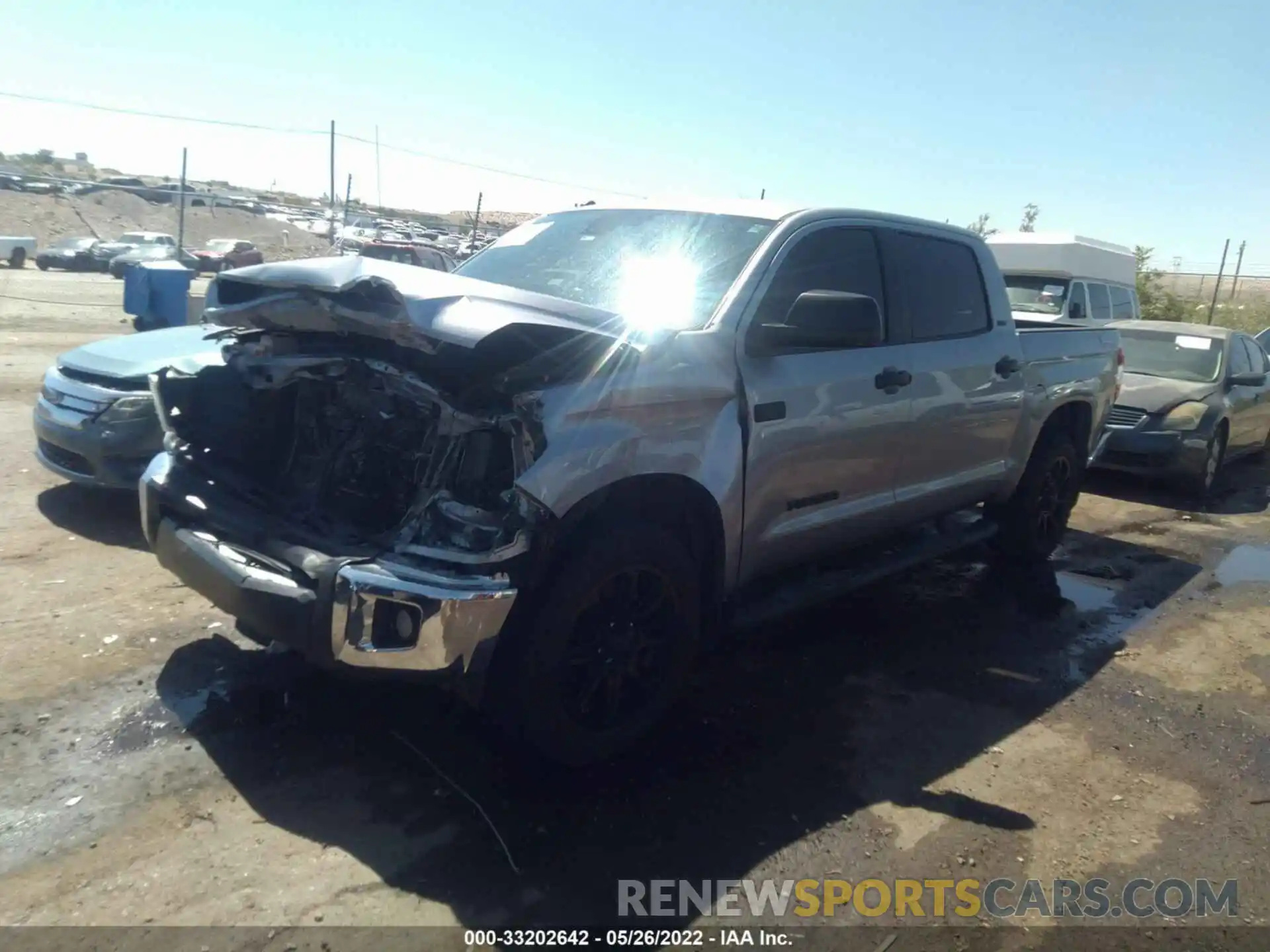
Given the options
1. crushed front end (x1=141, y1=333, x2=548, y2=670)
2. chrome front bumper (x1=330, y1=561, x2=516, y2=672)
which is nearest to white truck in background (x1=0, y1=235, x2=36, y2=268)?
crushed front end (x1=141, y1=333, x2=548, y2=670)

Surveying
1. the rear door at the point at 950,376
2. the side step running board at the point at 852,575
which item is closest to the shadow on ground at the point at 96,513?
the side step running board at the point at 852,575

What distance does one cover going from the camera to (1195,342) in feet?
32.5

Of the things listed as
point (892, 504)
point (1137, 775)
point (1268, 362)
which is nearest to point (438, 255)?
point (1268, 362)

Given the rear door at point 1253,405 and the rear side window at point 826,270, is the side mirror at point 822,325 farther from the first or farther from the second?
the rear door at point 1253,405

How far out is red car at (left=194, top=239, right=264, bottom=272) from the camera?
25141 mm

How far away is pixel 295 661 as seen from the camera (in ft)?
13.6

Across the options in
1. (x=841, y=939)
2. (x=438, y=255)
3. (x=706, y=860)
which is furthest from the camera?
(x=438, y=255)

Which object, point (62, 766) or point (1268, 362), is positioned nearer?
point (62, 766)

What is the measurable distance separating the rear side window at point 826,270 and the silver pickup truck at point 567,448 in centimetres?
1

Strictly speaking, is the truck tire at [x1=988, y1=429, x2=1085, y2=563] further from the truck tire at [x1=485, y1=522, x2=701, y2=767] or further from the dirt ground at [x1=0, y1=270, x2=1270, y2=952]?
the truck tire at [x1=485, y1=522, x2=701, y2=767]

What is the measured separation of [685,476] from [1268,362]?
10.5m

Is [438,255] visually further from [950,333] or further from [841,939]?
[841,939]

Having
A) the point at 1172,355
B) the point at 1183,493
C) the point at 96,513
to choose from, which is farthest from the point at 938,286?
the point at 1172,355

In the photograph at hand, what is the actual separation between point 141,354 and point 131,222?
34.4m
